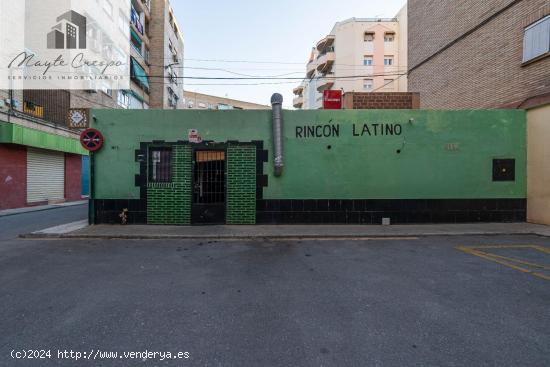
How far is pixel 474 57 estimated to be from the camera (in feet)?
36.2

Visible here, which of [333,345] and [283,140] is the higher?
[283,140]

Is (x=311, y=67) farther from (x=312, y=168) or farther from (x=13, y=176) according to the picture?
(x=13, y=176)

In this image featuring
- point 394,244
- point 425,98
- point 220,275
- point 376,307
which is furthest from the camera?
point 425,98

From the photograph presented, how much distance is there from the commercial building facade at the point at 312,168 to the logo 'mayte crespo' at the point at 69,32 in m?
13.5

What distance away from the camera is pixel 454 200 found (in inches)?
346

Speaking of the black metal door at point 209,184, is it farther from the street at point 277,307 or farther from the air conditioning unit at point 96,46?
the air conditioning unit at point 96,46

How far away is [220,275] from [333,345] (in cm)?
249

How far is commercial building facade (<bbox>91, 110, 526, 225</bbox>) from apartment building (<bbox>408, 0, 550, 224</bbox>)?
0.53m

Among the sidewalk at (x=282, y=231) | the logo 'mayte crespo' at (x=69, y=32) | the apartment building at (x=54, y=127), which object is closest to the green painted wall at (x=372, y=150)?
the sidewalk at (x=282, y=231)

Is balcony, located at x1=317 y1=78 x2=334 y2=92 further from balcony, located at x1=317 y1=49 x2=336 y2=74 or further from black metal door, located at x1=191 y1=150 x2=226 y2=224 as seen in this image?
black metal door, located at x1=191 y1=150 x2=226 y2=224

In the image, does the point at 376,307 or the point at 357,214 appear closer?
the point at 376,307

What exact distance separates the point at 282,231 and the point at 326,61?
33227 millimetres

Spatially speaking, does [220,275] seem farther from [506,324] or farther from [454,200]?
[454,200]

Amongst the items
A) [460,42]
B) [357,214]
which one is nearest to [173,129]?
[357,214]
